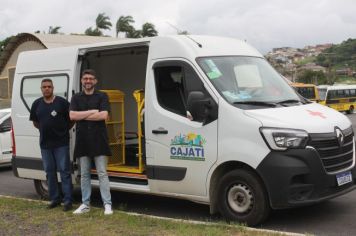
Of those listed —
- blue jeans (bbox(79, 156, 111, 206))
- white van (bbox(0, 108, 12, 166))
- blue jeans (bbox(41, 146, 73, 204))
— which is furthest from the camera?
white van (bbox(0, 108, 12, 166))

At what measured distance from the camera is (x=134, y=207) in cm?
805

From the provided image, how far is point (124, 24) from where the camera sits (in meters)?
66.9

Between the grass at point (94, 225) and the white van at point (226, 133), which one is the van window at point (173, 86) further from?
the grass at point (94, 225)

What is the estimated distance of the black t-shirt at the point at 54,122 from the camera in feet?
24.7

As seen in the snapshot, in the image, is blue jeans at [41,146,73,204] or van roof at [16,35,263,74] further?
blue jeans at [41,146,73,204]

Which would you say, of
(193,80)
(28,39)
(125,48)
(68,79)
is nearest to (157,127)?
(193,80)

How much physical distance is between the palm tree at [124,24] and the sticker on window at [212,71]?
199ft

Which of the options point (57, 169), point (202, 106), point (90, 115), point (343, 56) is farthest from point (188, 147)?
point (343, 56)

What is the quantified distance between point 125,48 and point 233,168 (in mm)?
2586

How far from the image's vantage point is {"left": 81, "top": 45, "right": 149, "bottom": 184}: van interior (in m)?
7.69

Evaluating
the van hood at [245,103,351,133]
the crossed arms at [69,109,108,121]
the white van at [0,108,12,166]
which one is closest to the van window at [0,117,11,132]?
the white van at [0,108,12,166]

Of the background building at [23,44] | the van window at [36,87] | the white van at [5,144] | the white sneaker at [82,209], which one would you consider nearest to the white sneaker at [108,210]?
the white sneaker at [82,209]

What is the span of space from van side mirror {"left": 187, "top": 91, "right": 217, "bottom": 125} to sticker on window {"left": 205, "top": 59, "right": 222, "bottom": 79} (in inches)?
12.9

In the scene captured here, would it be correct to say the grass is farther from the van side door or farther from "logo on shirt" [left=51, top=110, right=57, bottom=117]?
"logo on shirt" [left=51, top=110, right=57, bottom=117]
